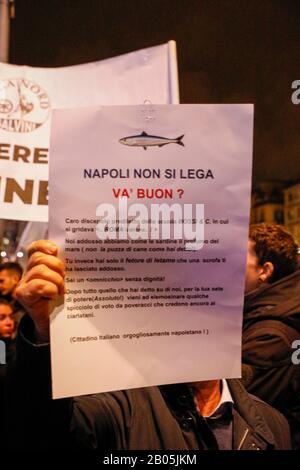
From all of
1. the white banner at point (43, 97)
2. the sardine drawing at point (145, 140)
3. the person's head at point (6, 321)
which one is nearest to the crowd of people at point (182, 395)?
the sardine drawing at point (145, 140)

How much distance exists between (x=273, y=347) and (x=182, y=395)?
53 cm

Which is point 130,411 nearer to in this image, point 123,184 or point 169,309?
point 169,309

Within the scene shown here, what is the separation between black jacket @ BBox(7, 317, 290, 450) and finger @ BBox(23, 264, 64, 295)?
0.37 feet

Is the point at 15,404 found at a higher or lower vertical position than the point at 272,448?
higher

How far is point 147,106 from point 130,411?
25.3 inches

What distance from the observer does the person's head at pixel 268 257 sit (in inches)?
68.6

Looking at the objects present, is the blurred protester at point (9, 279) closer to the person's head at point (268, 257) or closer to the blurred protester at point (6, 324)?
the blurred protester at point (6, 324)

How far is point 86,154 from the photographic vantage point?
0.92 m

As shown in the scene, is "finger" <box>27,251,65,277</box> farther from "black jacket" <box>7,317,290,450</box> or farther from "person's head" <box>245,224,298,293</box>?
"person's head" <box>245,224,298,293</box>

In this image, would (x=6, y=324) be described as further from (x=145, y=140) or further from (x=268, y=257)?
(x=145, y=140)

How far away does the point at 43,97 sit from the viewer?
188 cm

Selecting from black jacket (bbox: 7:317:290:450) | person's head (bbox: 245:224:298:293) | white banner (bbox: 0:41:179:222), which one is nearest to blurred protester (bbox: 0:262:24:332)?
white banner (bbox: 0:41:179:222)

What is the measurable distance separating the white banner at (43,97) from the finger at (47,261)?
2.74 feet
